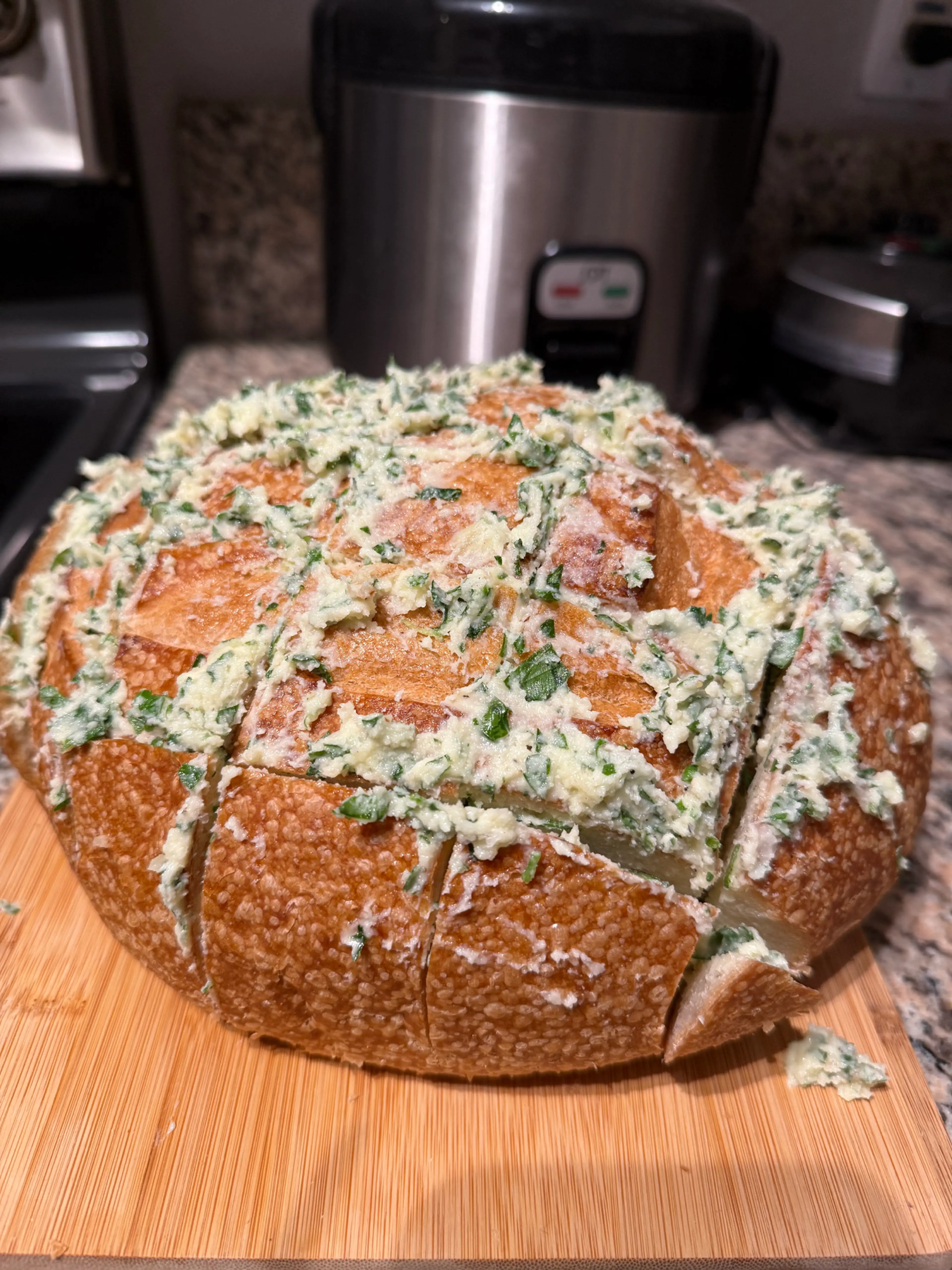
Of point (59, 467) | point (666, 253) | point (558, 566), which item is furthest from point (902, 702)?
point (59, 467)

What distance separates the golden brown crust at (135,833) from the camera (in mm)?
720

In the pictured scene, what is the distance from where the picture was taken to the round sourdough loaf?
68cm

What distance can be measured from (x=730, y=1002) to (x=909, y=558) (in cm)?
106

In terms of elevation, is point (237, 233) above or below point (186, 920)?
above

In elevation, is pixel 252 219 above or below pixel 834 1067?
above

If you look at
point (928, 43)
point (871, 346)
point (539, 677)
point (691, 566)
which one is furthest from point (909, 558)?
Result: point (928, 43)

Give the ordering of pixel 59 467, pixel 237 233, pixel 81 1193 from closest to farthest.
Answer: pixel 81 1193
pixel 59 467
pixel 237 233

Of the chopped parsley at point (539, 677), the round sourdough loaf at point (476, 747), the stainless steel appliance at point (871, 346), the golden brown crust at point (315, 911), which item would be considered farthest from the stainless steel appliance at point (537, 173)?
the golden brown crust at point (315, 911)

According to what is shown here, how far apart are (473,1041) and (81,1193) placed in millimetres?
330

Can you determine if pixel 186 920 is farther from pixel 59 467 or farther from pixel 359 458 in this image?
pixel 59 467

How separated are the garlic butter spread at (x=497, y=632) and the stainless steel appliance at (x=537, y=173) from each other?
71 cm

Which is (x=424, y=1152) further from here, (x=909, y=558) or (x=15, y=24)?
(x=15, y=24)

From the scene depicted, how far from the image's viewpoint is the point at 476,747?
0.68m

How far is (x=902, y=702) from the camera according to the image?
2.68 ft
